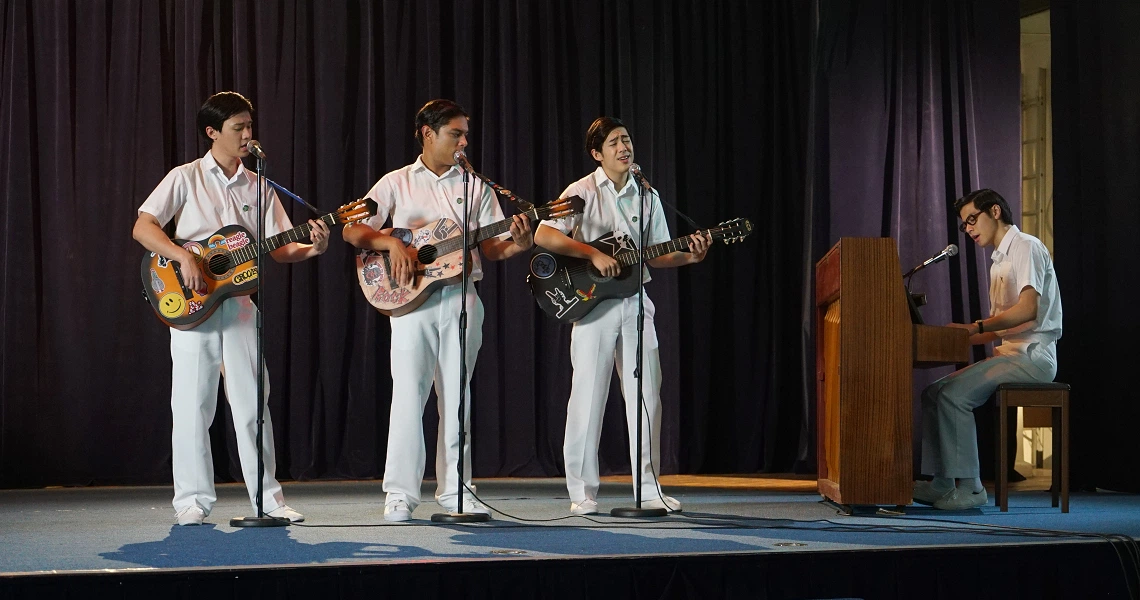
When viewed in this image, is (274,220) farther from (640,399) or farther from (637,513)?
(637,513)

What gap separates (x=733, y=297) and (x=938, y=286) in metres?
1.19

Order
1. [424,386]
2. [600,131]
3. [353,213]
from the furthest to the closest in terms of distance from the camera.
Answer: [600,131], [424,386], [353,213]

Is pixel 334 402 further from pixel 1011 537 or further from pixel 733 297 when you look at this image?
pixel 1011 537

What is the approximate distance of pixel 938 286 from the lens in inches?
262

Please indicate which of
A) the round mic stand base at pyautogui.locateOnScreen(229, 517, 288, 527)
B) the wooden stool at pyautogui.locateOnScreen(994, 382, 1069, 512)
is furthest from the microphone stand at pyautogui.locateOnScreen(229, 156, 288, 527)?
the wooden stool at pyautogui.locateOnScreen(994, 382, 1069, 512)

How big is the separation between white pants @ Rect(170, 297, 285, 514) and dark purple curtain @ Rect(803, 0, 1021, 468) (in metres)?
3.76

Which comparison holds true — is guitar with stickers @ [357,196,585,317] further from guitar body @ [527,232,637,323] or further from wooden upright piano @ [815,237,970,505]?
wooden upright piano @ [815,237,970,505]

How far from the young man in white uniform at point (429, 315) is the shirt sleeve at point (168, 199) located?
0.60 m

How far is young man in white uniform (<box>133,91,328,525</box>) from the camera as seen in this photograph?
4.09m

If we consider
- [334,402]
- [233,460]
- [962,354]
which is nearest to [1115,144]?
[962,354]

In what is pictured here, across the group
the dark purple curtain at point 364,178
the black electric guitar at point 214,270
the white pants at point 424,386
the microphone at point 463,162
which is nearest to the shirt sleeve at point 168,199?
the black electric guitar at point 214,270

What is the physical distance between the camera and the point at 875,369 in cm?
420

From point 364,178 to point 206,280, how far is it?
2.48 m

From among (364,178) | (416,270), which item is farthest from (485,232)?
(364,178)
